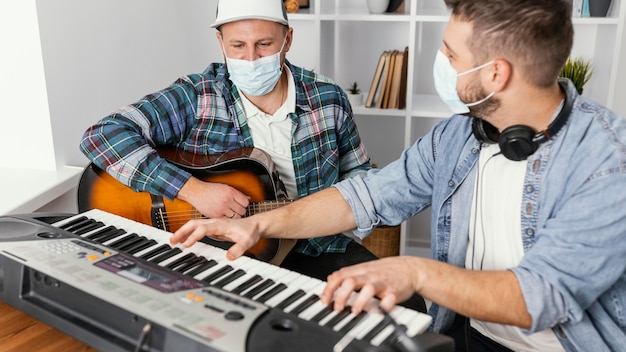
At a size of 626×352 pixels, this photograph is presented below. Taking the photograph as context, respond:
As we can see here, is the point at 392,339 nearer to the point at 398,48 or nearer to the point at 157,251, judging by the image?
the point at 157,251

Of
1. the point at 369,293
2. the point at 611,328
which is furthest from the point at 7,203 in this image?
the point at 611,328

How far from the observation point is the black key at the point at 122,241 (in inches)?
49.7

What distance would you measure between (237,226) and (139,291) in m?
0.33

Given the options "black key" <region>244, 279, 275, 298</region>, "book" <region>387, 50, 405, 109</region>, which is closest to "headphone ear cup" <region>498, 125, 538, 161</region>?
"black key" <region>244, 279, 275, 298</region>

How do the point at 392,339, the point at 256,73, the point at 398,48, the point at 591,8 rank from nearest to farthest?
the point at 392,339 → the point at 256,73 → the point at 591,8 → the point at 398,48

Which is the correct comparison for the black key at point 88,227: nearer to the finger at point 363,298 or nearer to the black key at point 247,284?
the black key at point 247,284

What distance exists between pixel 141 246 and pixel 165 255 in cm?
7

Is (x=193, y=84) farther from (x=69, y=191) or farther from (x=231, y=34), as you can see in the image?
(x=69, y=191)

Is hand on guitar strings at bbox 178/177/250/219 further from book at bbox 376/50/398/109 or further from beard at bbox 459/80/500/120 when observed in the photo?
book at bbox 376/50/398/109

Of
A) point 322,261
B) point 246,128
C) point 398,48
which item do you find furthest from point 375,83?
point 322,261

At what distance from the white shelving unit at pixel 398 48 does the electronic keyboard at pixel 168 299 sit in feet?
5.03

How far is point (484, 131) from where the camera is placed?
4.43 ft

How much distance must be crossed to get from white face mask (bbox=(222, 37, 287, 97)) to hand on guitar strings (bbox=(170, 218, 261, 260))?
0.61m

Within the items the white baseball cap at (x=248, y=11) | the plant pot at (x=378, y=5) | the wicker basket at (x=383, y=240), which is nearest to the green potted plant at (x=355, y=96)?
the plant pot at (x=378, y=5)
